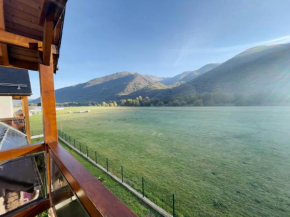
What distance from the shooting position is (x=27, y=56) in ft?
6.77

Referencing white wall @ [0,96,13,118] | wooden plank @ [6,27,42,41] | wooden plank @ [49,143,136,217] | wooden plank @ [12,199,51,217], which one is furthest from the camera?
white wall @ [0,96,13,118]

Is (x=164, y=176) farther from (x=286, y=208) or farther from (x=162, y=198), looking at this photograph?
(x=286, y=208)

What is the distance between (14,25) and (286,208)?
290 inches

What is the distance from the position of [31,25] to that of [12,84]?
17.3 ft

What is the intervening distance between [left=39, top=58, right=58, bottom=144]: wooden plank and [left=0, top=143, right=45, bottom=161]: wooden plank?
0.55 feet

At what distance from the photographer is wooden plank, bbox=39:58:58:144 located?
1.65 metres

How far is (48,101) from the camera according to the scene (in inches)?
66.5

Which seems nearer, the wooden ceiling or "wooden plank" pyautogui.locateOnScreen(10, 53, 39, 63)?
the wooden ceiling

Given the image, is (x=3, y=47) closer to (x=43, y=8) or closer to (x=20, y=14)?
(x=20, y=14)

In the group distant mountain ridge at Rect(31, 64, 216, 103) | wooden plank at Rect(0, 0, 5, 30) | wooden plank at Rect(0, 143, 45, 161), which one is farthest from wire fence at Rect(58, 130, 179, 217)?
distant mountain ridge at Rect(31, 64, 216, 103)

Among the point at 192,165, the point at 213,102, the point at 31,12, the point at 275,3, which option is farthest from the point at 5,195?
the point at 213,102

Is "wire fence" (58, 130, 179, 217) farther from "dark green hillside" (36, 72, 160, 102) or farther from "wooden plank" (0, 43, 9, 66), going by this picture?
"dark green hillside" (36, 72, 160, 102)

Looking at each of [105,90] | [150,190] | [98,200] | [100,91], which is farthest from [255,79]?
[100,91]

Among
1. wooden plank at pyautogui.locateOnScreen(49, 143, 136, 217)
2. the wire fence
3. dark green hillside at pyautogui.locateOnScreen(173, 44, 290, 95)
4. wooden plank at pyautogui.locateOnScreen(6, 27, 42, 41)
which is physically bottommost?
the wire fence
